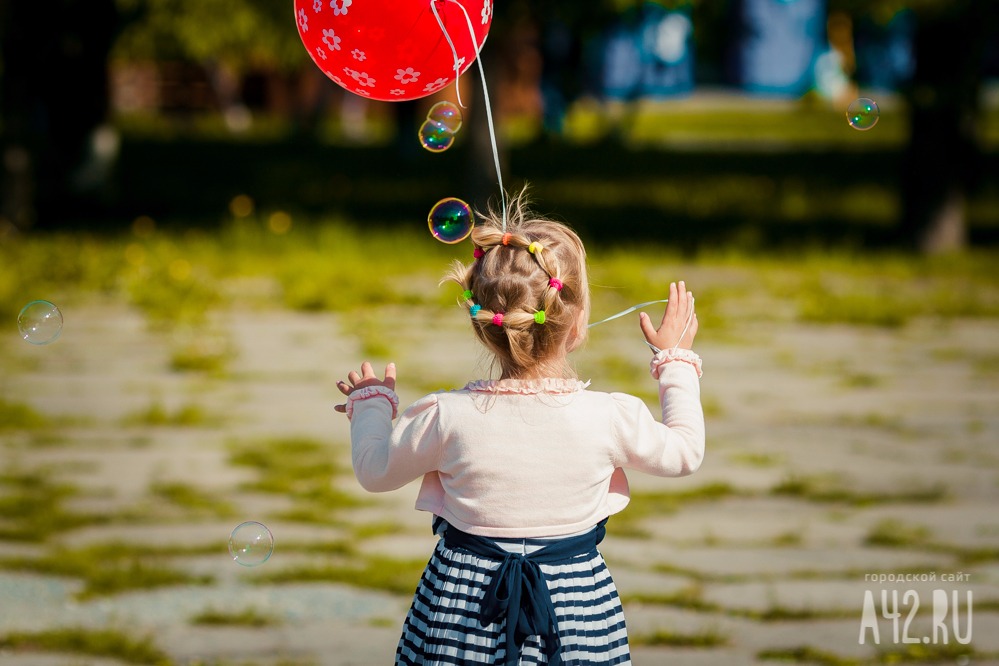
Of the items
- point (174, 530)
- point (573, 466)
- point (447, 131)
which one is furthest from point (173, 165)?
point (573, 466)

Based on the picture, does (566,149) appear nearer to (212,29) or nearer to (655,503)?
(212,29)

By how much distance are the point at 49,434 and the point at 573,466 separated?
388cm

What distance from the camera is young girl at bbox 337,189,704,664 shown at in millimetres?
2262

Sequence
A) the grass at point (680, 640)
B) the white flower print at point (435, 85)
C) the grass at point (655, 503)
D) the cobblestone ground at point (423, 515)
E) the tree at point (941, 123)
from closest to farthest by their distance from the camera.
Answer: the white flower print at point (435, 85), the grass at point (680, 640), the cobblestone ground at point (423, 515), the grass at point (655, 503), the tree at point (941, 123)

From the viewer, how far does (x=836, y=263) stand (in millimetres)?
9781

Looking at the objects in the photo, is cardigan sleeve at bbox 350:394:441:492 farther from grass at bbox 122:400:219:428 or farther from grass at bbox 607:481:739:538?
grass at bbox 122:400:219:428

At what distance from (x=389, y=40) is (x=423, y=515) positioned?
2214 mm

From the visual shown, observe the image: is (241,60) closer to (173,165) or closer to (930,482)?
(173,165)

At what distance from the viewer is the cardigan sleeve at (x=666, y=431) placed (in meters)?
2.31

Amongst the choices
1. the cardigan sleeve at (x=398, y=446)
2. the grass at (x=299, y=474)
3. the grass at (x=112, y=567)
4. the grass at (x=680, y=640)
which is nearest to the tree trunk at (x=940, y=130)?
the grass at (x=299, y=474)

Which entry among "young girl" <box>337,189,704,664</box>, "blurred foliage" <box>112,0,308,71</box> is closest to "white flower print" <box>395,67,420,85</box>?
"young girl" <box>337,189,704,664</box>

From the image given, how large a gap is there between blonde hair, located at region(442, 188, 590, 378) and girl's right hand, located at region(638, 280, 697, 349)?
229 mm

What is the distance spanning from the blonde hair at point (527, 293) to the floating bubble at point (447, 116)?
1.10 meters

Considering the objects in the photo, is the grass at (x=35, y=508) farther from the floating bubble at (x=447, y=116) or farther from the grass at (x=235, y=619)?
the floating bubble at (x=447, y=116)
